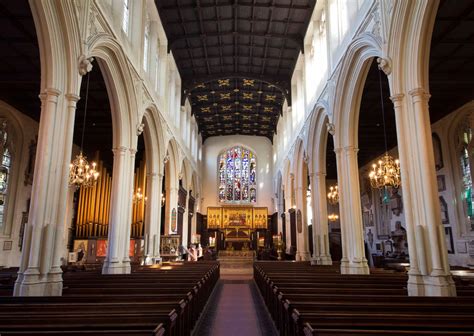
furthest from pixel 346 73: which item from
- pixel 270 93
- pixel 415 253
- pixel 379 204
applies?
pixel 379 204

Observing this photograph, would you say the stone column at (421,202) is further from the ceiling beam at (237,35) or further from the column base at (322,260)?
the ceiling beam at (237,35)

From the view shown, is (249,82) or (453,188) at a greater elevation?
(249,82)

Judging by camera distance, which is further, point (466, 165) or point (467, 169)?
point (466, 165)

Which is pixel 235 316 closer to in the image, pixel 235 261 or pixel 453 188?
pixel 453 188

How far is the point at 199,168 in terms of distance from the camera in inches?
1124

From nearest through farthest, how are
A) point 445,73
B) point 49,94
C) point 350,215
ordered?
point 49,94 < point 350,215 < point 445,73

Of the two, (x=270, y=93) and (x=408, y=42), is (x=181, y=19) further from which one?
(x=408, y=42)

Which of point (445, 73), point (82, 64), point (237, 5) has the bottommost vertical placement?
point (82, 64)

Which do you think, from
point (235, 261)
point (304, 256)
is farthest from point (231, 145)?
point (304, 256)

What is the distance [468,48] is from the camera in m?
10.3

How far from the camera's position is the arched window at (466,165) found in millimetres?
13516

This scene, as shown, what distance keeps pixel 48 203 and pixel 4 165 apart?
9042 millimetres

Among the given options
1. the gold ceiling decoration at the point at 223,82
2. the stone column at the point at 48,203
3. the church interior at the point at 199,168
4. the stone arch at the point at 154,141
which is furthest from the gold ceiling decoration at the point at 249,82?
the stone column at the point at 48,203

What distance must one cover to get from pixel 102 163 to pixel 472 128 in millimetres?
15989
